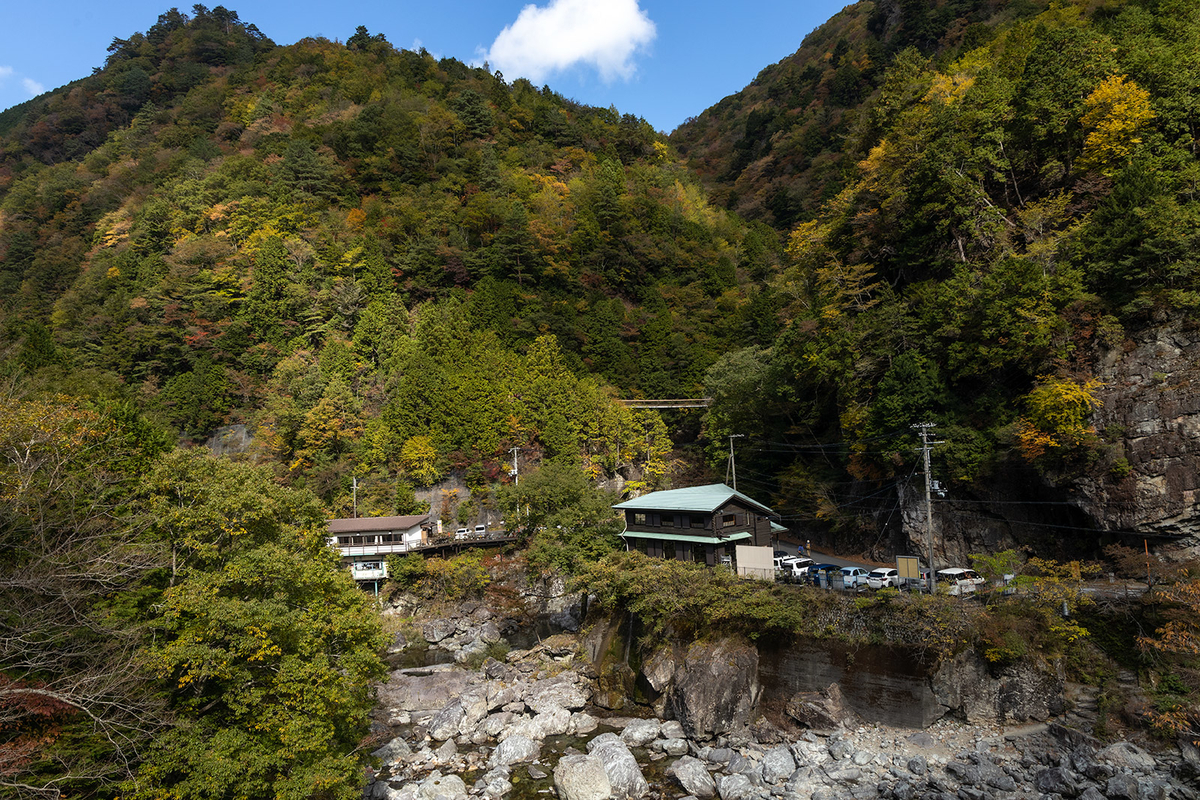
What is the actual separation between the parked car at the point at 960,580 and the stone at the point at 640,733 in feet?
36.3

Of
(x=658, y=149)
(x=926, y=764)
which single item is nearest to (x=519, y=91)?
(x=658, y=149)

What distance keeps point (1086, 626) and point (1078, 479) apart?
549cm

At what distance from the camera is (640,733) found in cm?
1927

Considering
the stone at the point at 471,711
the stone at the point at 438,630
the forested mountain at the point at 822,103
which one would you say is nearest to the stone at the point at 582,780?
the stone at the point at 471,711

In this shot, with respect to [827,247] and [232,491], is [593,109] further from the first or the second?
[232,491]

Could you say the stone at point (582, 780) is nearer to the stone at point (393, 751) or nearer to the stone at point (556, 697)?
the stone at point (556, 697)

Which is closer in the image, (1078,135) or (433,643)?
(1078,135)

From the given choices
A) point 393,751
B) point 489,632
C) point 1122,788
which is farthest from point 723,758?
point 489,632

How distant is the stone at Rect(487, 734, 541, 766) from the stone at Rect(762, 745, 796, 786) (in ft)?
24.3

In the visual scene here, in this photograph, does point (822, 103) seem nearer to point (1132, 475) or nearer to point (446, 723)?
point (1132, 475)

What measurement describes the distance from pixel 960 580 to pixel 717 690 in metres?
10.2

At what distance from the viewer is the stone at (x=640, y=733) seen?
750 inches

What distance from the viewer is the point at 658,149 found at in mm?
73062

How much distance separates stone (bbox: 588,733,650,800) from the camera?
16.2 meters
